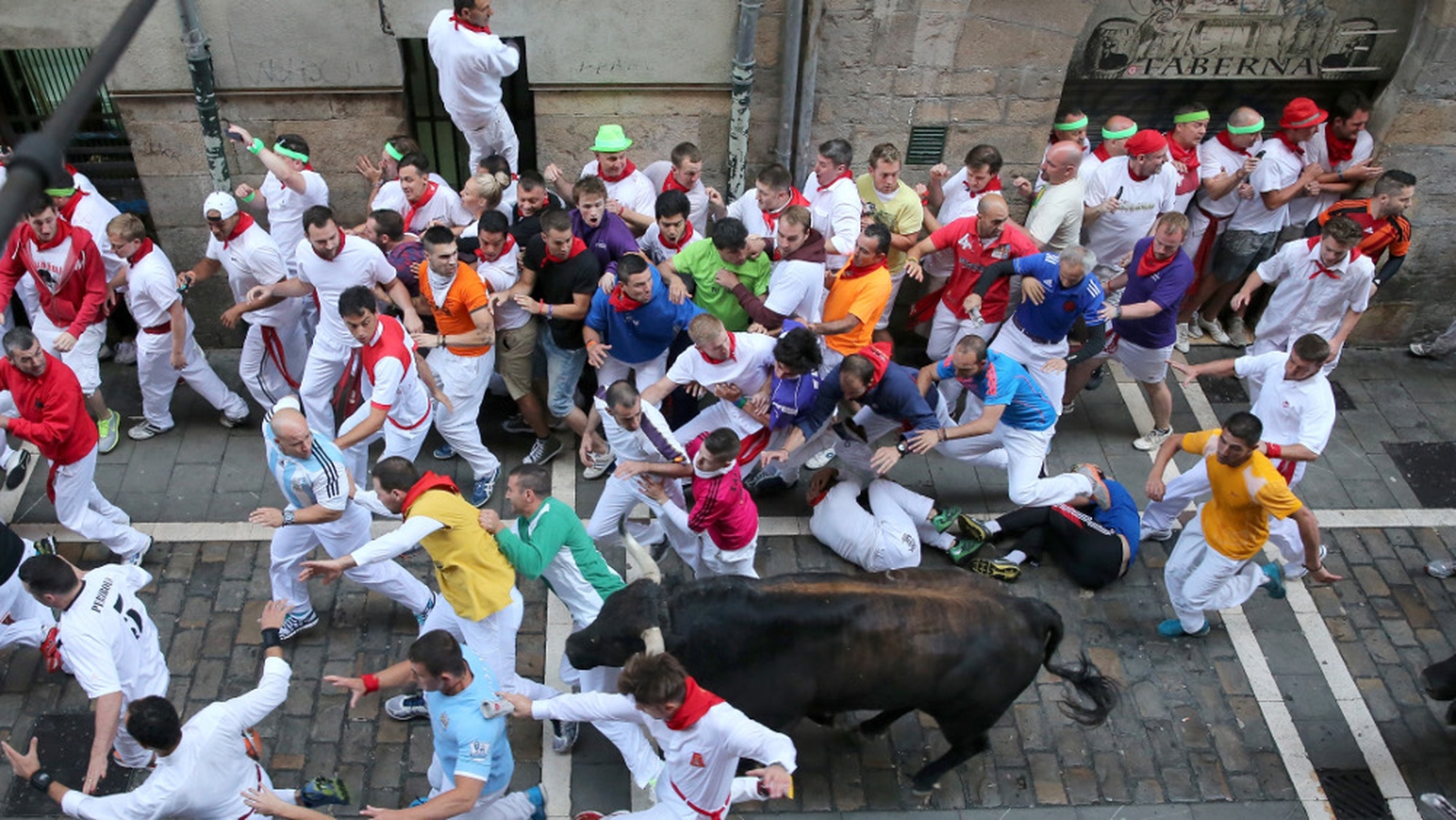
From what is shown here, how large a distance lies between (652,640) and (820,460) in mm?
3396

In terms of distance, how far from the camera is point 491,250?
8031mm

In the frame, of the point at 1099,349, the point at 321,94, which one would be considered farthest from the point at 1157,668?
the point at 321,94

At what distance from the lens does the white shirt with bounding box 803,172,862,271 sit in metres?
8.70

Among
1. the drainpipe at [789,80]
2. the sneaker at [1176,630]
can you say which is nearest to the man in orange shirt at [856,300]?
the drainpipe at [789,80]

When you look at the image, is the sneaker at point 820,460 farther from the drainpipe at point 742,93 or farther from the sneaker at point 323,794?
the sneaker at point 323,794

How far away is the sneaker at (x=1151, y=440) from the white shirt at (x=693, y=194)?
157 inches

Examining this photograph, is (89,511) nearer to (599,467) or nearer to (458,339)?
(458,339)

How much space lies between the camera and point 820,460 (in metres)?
8.80

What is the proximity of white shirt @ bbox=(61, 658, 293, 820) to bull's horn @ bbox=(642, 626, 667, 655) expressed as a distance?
1.83 meters

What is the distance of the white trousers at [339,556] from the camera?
6.91 meters

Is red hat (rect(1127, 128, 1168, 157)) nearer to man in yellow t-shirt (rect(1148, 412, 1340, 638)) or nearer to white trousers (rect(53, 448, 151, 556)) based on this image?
man in yellow t-shirt (rect(1148, 412, 1340, 638))

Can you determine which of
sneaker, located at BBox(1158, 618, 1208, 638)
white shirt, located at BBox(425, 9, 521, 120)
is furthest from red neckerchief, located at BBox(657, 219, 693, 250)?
sneaker, located at BBox(1158, 618, 1208, 638)

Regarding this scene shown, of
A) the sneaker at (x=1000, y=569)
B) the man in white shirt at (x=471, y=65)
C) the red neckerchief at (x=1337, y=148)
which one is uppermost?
the man in white shirt at (x=471, y=65)

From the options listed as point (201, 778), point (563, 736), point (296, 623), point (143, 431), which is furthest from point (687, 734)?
point (143, 431)
